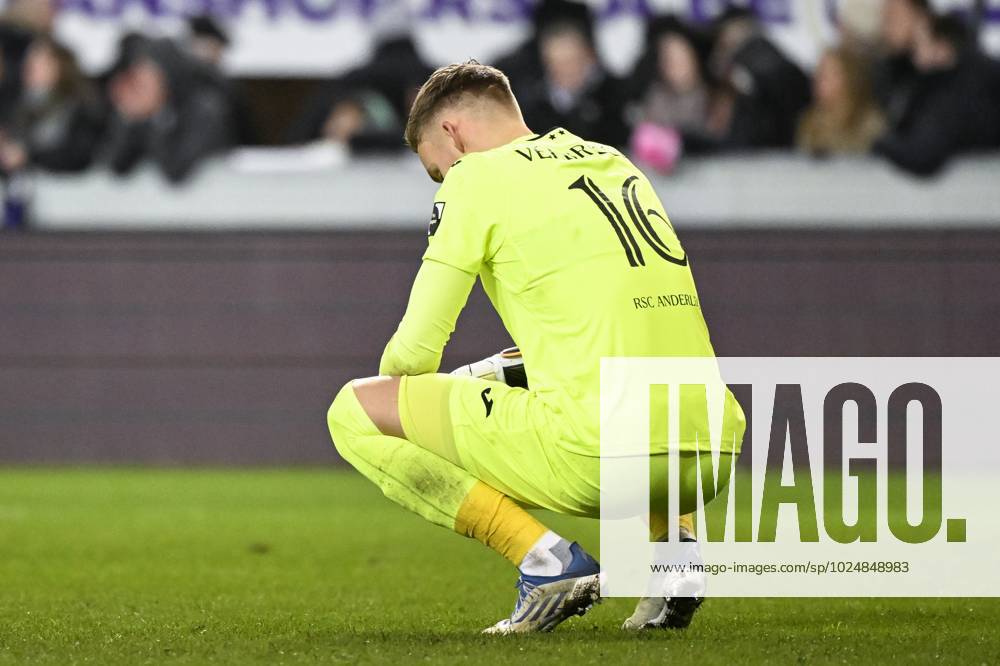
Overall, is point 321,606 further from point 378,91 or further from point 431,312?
point 378,91

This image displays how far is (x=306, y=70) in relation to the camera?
34.8 feet

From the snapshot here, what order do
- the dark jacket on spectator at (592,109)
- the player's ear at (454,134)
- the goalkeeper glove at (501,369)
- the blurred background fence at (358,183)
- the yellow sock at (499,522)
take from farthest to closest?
the dark jacket on spectator at (592,109) < the blurred background fence at (358,183) < the goalkeeper glove at (501,369) < the player's ear at (454,134) < the yellow sock at (499,522)

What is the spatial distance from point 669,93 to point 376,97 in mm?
1782

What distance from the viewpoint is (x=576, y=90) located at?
10188mm

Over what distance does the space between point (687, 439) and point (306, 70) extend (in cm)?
715

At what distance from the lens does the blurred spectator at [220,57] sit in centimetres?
1052

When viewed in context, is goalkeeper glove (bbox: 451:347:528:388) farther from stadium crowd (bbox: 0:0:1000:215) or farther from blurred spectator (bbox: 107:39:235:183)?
blurred spectator (bbox: 107:39:235:183)

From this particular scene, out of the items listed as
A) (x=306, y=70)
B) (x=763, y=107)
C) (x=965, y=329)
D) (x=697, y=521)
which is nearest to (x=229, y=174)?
(x=306, y=70)

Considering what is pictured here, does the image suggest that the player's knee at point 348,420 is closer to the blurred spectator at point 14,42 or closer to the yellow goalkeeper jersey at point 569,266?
the yellow goalkeeper jersey at point 569,266

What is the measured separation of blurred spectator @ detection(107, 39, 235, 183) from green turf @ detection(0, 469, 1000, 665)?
312cm

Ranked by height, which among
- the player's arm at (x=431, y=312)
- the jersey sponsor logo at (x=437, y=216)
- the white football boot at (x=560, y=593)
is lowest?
the white football boot at (x=560, y=593)

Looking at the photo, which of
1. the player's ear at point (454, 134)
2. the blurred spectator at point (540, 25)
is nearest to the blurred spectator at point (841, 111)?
the blurred spectator at point (540, 25)

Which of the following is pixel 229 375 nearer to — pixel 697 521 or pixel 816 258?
pixel 816 258

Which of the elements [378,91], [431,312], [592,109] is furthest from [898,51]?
[431,312]
